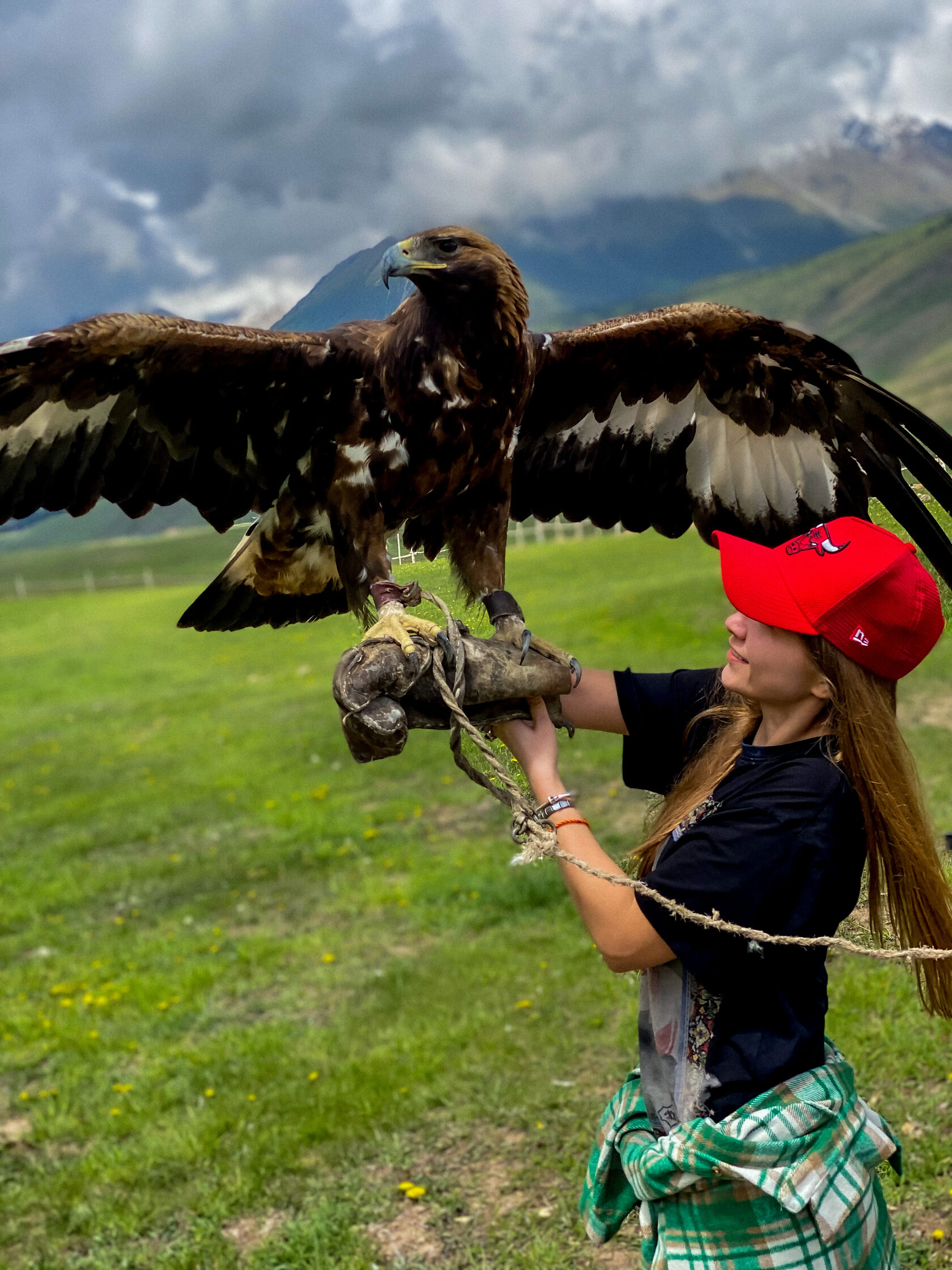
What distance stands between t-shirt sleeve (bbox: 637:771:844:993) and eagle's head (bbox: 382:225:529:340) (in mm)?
1354

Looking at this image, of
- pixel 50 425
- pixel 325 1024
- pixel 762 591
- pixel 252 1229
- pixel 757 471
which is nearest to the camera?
pixel 762 591

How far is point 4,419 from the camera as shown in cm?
281

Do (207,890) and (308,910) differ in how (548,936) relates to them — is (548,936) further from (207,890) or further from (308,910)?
(207,890)

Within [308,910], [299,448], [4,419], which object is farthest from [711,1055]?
[308,910]

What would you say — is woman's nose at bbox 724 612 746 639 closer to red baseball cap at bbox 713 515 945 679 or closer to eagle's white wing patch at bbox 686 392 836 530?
red baseball cap at bbox 713 515 945 679

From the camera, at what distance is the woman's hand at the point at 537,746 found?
217cm

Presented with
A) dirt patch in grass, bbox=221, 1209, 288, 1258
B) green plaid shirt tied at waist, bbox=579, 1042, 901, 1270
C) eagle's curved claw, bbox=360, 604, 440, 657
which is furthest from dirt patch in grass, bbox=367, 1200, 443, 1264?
eagle's curved claw, bbox=360, 604, 440, 657

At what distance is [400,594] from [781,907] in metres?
1.16

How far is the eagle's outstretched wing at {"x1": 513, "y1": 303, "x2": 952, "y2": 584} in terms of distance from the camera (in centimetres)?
287

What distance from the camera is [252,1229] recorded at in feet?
13.3

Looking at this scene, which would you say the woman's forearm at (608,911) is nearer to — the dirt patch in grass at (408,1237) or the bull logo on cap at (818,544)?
the bull logo on cap at (818,544)

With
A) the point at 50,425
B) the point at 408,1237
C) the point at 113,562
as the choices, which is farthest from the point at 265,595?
the point at 113,562

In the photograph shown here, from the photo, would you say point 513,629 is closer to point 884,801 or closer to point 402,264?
point 402,264

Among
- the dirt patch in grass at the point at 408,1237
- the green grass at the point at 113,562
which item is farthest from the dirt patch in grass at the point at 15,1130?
the green grass at the point at 113,562
